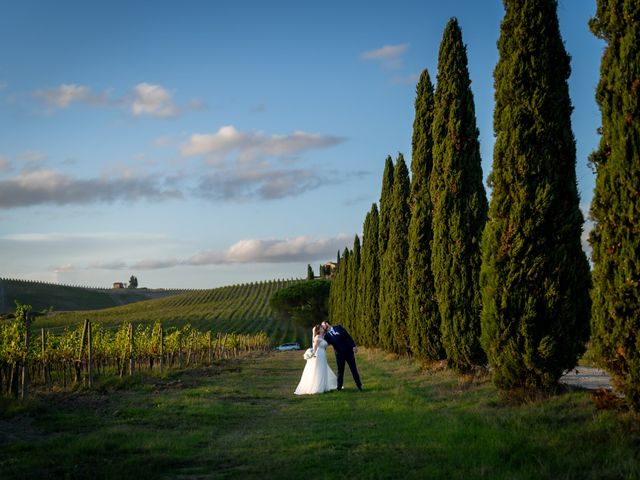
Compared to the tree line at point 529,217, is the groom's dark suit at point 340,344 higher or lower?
lower

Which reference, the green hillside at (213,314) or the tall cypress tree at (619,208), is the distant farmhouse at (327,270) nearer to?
the green hillside at (213,314)

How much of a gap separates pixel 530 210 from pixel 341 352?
747 cm

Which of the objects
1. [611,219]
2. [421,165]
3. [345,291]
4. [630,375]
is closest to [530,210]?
[611,219]

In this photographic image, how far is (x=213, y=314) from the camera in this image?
89.7 metres

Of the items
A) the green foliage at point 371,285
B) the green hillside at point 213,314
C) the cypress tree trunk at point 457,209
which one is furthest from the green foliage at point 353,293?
the green hillside at point 213,314

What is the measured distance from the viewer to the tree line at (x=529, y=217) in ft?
23.7

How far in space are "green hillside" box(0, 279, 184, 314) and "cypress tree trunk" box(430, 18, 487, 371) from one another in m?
83.5

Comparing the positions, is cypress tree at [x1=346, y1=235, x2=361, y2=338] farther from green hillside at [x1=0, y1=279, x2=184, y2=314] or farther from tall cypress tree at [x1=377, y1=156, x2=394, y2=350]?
green hillside at [x1=0, y1=279, x2=184, y2=314]

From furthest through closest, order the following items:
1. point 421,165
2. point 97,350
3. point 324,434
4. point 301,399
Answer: point 97,350 → point 421,165 → point 301,399 → point 324,434

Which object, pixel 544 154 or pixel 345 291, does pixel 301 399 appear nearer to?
pixel 544 154

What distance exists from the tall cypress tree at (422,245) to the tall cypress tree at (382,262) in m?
6.89

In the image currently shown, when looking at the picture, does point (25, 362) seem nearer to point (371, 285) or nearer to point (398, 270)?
point (398, 270)

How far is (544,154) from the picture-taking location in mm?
10375

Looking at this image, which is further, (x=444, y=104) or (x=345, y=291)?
(x=345, y=291)
